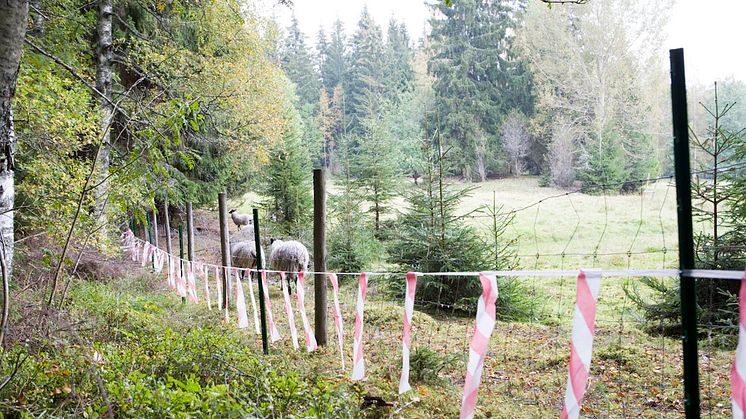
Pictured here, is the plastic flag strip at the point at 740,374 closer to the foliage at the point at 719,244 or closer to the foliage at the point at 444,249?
the foliage at the point at 719,244

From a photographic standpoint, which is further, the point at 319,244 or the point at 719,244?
the point at 719,244

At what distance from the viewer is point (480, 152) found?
35.7 m

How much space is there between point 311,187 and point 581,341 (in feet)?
54.2

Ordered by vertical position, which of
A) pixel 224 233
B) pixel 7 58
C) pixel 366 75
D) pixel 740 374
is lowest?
pixel 740 374

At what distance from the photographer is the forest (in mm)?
3752

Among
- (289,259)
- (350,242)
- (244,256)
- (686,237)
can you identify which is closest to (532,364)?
(686,237)

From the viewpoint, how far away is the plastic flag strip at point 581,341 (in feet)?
7.74

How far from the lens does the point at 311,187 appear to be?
60.7 feet

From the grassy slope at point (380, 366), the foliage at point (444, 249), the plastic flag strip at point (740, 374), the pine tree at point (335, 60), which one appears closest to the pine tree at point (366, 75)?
the pine tree at point (335, 60)

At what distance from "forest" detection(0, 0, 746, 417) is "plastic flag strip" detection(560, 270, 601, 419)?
1102mm

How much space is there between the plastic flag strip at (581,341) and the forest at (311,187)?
3.61 ft

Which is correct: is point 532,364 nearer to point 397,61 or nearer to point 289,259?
point 289,259

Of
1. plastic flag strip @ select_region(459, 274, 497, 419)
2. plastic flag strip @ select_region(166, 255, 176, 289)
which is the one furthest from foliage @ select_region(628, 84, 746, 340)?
plastic flag strip @ select_region(166, 255, 176, 289)

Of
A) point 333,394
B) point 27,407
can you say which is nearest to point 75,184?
point 27,407
